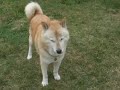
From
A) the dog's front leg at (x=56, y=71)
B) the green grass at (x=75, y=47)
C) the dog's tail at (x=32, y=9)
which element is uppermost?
the dog's tail at (x=32, y=9)

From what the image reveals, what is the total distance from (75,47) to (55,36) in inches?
65.7

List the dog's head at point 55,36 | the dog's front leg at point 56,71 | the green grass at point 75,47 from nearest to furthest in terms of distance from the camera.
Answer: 1. the dog's head at point 55,36
2. the dog's front leg at point 56,71
3. the green grass at point 75,47

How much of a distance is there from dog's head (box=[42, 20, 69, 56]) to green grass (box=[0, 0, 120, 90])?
780 millimetres

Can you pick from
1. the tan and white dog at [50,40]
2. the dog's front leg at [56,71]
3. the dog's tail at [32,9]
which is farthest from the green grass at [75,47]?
the dog's tail at [32,9]

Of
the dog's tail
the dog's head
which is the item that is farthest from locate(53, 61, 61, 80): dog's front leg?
the dog's tail

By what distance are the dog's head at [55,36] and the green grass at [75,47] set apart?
78cm

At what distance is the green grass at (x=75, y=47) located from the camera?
424 cm

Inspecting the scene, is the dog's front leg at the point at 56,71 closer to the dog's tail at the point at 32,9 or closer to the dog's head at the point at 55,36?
the dog's head at the point at 55,36

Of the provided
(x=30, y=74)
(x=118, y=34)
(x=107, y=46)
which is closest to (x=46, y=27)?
(x=30, y=74)

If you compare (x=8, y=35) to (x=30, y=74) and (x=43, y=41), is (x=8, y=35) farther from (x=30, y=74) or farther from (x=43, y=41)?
(x=43, y=41)

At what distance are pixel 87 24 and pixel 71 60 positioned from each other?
1.40 m

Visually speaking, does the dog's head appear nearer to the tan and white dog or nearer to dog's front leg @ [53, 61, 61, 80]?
the tan and white dog

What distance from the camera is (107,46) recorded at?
16.8ft

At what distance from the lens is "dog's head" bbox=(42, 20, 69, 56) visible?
3496 millimetres
